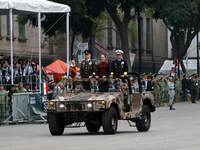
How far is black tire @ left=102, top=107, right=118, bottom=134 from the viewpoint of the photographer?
13391 mm

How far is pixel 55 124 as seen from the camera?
13.8m

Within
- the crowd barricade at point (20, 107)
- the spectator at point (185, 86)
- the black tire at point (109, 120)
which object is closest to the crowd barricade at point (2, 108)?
the crowd barricade at point (20, 107)

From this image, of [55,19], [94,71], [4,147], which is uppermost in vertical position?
[55,19]

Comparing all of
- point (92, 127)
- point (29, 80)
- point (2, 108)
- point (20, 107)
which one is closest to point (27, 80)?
point (29, 80)

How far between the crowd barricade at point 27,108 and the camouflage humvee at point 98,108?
6.02 metres

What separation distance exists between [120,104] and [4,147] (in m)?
3.89

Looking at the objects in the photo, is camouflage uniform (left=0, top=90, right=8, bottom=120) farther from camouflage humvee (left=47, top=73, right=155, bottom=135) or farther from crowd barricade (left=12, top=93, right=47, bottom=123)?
camouflage humvee (left=47, top=73, right=155, bottom=135)

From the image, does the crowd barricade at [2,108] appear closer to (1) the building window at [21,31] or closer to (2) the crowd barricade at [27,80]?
(2) the crowd barricade at [27,80]

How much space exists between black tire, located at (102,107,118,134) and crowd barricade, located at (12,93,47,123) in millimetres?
7516

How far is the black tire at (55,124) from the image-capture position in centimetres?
1380

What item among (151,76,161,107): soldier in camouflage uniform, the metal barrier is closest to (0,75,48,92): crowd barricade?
the metal barrier

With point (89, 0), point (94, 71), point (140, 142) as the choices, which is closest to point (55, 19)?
point (89, 0)

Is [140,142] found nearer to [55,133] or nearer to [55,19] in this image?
[55,133]

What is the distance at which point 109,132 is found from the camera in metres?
13.7
